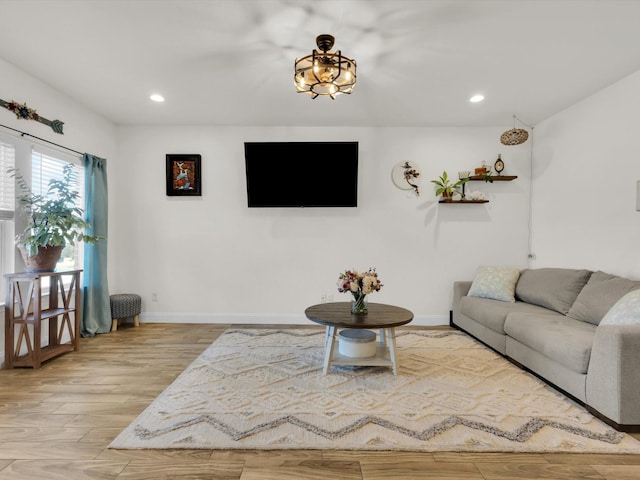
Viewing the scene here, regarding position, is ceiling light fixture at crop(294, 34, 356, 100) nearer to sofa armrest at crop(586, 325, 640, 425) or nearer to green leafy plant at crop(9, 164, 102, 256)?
sofa armrest at crop(586, 325, 640, 425)

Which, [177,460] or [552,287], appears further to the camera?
[552,287]

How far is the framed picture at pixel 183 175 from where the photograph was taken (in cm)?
458

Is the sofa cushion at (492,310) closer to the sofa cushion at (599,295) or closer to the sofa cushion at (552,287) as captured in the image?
the sofa cushion at (552,287)

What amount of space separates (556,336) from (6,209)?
186 inches

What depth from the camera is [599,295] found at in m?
2.90

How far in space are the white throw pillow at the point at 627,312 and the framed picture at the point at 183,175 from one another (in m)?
4.45

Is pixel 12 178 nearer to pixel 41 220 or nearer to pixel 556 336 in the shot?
pixel 41 220

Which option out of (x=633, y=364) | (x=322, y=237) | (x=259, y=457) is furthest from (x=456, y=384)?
(x=322, y=237)

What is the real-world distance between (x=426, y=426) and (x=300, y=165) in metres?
3.27

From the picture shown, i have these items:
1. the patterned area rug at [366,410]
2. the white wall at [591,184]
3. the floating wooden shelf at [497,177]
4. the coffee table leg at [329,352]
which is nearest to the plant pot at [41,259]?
the patterned area rug at [366,410]

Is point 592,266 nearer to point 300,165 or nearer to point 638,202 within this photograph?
point 638,202

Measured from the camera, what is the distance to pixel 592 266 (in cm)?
353

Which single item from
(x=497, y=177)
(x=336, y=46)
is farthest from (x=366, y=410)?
(x=497, y=177)

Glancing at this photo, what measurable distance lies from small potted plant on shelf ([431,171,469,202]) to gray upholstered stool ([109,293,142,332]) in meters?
4.17
